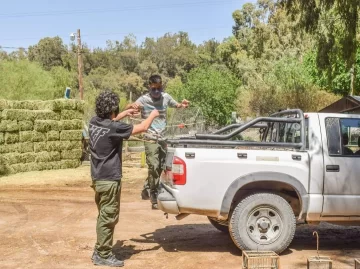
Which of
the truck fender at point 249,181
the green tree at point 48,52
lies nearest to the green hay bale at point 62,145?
the truck fender at point 249,181

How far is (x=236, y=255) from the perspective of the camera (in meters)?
6.72

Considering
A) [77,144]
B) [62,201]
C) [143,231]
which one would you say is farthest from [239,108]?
[143,231]

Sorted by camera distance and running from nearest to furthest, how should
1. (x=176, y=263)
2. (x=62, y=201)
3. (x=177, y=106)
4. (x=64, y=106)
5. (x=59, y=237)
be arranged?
(x=176, y=263) → (x=59, y=237) → (x=177, y=106) → (x=62, y=201) → (x=64, y=106)

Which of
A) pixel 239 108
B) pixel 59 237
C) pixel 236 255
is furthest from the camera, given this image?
pixel 239 108

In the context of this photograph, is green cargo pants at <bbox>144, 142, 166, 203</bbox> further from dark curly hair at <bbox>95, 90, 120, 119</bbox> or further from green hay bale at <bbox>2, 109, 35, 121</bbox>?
green hay bale at <bbox>2, 109, 35, 121</bbox>

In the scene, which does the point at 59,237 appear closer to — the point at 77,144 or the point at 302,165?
the point at 302,165

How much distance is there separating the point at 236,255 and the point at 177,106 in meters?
2.64

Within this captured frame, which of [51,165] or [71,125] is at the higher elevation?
[71,125]

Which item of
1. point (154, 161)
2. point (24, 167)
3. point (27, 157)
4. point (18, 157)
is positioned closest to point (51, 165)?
point (27, 157)

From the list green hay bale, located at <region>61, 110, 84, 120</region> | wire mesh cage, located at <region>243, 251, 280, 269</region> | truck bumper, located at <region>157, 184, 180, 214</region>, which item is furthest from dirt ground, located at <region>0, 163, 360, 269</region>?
green hay bale, located at <region>61, 110, 84, 120</region>

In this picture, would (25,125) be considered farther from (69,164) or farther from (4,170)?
Result: (69,164)

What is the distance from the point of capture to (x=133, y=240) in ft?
24.7

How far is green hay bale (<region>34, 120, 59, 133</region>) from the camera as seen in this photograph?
17.5 metres

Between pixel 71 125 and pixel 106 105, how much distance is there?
41.4ft
